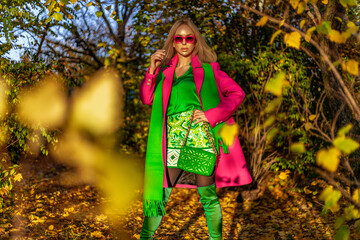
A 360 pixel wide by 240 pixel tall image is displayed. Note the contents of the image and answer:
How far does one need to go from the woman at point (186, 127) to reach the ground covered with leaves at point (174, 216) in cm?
159

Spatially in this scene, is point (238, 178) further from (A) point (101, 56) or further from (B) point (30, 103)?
(A) point (101, 56)

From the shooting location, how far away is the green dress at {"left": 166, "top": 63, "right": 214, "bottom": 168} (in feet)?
9.44

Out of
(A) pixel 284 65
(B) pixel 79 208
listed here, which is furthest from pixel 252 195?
(B) pixel 79 208

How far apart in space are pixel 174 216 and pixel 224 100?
2.93 meters

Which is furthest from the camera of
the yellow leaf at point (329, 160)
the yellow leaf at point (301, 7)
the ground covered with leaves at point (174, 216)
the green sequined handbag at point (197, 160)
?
the ground covered with leaves at point (174, 216)

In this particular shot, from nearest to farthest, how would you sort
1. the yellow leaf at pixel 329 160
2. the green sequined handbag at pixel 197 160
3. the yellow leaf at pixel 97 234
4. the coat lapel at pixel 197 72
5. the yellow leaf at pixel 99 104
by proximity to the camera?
the yellow leaf at pixel 329 160, the green sequined handbag at pixel 197 160, the coat lapel at pixel 197 72, the yellow leaf at pixel 97 234, the yellow leaf at pixel 99 104

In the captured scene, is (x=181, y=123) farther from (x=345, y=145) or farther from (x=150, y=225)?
(x=345, y=145)

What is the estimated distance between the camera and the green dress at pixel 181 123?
2.88m

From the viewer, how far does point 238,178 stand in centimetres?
297

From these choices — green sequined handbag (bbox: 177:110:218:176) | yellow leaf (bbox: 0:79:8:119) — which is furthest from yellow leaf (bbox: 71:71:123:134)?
green sequined handbag (bbox: 177:110:218:176)

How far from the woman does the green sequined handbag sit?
0.05m

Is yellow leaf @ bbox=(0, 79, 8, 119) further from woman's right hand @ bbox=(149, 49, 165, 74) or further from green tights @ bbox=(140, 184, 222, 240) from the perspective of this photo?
green tights @ bbox=(140, 184, 222, 240)

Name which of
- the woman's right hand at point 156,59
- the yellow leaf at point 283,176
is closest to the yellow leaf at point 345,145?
the woman's right hand at point 156,59

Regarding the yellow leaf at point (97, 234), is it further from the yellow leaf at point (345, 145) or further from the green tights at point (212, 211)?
the yellow leaf at point (345, 145)
